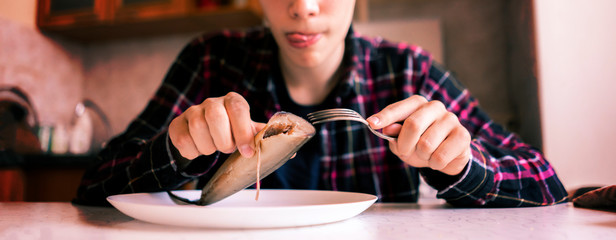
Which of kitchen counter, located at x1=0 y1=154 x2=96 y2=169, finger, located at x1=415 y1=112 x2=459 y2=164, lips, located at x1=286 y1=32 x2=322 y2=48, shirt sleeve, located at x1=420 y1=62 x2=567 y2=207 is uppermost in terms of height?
lips, located at x1=286 y1=32 x2=322 y2=48

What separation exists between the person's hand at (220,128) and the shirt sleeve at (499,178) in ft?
1.22

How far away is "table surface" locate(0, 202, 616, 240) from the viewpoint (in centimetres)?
43

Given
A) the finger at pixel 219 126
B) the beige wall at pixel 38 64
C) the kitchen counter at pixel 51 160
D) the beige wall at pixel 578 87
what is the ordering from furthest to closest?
the beige wall at pixel 38 64 → the kitchen counter at pixel 51 160 → the beige wall at pixel 578 87 → the finger at pixel 219 126

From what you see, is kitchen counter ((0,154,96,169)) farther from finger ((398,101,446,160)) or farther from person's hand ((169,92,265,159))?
finger ((398,101,446,160))

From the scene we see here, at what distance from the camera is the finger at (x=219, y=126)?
20.7 inches

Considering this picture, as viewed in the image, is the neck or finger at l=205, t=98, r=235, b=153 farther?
the neck

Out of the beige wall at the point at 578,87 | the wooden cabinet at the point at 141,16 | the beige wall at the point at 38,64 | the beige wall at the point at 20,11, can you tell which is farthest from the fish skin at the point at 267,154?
the beige wall at the point at 20,11

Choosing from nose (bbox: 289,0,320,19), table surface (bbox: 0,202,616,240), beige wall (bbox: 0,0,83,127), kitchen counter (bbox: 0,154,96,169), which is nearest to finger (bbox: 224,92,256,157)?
table surface (bbox: 0,202,616,240)

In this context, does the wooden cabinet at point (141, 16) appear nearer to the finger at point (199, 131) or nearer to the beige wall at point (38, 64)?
the beige wall at point (38, 64)

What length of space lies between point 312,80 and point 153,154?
1.53 feet

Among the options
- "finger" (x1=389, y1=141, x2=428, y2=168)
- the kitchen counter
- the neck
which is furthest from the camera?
the kitchen counter

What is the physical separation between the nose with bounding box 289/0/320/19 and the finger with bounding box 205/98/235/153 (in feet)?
1.10

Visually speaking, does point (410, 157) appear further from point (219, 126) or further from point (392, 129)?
point (219, 126)

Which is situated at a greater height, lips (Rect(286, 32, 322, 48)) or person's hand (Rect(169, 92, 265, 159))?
lips (Rect(286, 32, 322, 48))
